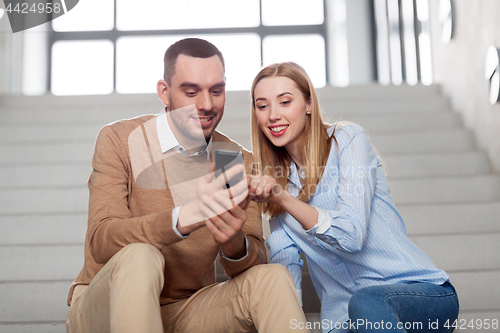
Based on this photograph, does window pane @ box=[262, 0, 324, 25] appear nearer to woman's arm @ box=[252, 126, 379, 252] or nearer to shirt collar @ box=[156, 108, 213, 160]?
shirt collar @ box=[156, 108, 213, 160]

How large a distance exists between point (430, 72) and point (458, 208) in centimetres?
218

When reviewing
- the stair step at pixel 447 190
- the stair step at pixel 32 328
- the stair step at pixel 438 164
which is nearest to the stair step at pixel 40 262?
the stair step at pixel 32 328

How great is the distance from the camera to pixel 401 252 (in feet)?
3.65

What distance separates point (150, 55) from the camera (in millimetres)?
5660

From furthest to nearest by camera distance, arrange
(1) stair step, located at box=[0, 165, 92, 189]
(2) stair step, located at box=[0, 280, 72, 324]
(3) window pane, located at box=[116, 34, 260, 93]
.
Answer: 1. (3) window pane, located at box=[116, 34, 260, 93]
2. (1) stair step, located at box=[0, 165, 92, 189]
3. (2) stair step, located at box=[0, 280, 72, 324]

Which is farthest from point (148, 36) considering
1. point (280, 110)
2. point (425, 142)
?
A: point (280, 110)

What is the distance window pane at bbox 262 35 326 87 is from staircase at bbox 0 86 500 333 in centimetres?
252

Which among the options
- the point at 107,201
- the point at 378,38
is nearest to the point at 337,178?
the point at 107,201

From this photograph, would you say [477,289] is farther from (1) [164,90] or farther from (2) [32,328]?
(2) [32,328]

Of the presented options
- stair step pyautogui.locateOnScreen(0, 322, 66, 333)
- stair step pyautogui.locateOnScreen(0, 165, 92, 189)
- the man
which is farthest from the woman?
stair step pyautogui.locateOnScreen(0, 165, 92, 189)

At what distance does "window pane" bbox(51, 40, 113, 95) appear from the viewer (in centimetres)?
565

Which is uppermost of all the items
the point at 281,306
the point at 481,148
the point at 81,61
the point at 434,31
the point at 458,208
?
the point at 81,61

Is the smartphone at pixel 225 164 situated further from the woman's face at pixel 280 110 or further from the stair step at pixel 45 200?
the stair step at pixel 45 200

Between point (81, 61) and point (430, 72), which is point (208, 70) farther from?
point (81, 61)
